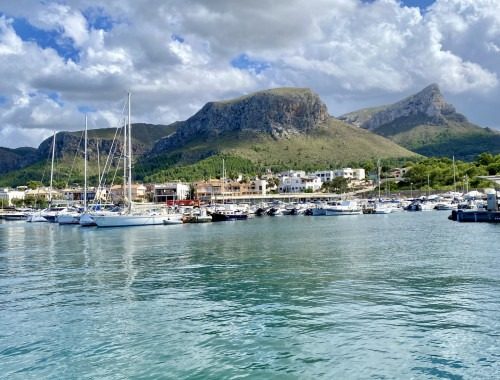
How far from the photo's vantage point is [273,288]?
2530 cm

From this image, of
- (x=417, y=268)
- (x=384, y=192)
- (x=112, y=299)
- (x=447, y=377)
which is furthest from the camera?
(x=384, y=192)

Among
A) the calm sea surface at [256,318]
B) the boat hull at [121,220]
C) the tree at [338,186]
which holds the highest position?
the tree at [338,186]

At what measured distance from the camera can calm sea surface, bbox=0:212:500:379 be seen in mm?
14508

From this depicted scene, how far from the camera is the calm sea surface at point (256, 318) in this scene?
14.5 metres

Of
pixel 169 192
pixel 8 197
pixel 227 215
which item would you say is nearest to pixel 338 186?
pixel 169 192

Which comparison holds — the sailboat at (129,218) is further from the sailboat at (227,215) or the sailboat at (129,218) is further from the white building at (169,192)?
the white building at (169,192)

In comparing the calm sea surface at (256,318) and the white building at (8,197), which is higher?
the white building at (8,197)

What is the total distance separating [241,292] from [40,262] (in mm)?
21102

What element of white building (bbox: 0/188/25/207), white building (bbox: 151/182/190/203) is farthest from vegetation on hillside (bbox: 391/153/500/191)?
white building (bbox: 0/188/25/207)

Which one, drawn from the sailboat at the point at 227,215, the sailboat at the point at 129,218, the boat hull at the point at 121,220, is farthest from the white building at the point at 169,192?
the boat hull at the point at 121,220

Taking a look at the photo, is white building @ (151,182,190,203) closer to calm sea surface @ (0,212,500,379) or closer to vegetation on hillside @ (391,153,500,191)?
vegetation on hillside @ (391,153,500,191)

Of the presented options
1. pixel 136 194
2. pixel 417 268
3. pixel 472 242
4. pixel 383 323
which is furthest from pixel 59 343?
pixel 136 194

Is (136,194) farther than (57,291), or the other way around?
(136,194)

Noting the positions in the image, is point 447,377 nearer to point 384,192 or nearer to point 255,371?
point 255,371
